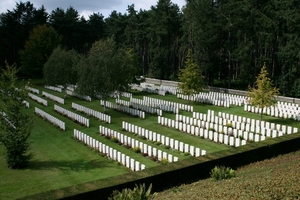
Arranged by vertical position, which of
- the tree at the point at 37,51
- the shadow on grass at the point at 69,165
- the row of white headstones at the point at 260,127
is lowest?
the shadow on grass at the point at 69,165

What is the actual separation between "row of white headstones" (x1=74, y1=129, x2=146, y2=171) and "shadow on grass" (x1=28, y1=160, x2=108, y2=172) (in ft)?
2.88

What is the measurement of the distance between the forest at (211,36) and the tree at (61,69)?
27.5 ft

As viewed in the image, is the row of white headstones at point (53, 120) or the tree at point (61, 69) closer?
the row of white headstones at point (53, 120)

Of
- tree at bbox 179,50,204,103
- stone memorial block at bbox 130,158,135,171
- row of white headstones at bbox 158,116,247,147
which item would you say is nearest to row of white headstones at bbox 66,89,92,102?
tree at bbox 179,50,204,103

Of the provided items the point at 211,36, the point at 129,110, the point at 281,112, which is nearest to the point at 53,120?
the point at 129,110

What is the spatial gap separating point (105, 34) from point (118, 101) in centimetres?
5616

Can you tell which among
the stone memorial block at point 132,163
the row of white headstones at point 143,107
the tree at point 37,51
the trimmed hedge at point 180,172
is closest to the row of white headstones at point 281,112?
the row of white headstones at point 143,107

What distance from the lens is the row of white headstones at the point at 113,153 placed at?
19170 millimetres

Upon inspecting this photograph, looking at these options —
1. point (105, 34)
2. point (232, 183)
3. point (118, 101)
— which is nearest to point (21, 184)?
point (232, 183)

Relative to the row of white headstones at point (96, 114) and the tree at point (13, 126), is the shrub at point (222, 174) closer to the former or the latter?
the tree at point (13, 126)

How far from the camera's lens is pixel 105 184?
13.0 meters

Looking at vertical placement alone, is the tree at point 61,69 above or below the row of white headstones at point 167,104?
above

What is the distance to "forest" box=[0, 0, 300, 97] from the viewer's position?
153 feet

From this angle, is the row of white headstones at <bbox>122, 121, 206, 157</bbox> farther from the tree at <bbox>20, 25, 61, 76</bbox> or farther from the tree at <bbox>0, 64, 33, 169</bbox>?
the tree at <bbox>20, 25, 61, 76</bbox>
